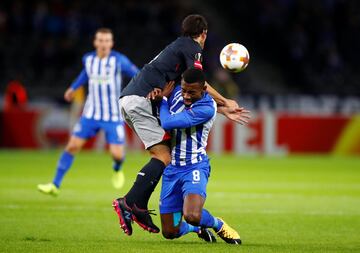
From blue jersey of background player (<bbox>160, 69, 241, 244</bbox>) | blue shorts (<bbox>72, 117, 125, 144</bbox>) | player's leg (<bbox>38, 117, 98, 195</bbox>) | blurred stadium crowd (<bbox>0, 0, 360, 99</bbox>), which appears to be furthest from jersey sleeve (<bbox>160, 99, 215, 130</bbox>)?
blurred stadium crowd (<bbox>0, 0, 360, 99</bbox>)

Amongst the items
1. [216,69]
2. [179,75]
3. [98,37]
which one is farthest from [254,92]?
[179,75]

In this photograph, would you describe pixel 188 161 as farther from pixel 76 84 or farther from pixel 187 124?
pixel 76 84

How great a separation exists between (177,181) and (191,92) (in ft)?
2.77

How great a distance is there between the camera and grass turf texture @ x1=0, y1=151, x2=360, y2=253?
7.59 meters

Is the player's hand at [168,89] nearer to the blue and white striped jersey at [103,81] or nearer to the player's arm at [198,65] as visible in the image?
the player's arm at [198,65]

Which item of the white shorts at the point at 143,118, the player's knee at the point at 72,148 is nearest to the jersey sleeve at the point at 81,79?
the player's knee at the point at 72,148

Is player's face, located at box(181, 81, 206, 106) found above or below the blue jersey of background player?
above

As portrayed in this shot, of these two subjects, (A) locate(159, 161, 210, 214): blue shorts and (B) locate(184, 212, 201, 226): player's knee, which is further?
(A) locate(159, 161, 210, 214): blue shorts

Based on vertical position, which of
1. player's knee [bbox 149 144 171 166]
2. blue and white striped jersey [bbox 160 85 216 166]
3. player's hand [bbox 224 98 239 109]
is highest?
player's hand [bbox 224 98 239 109]

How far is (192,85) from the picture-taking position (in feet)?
24.3

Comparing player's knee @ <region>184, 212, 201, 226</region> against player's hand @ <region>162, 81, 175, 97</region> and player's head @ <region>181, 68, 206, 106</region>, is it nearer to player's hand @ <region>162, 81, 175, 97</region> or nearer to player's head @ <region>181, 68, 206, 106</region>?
player's head @ <region>181, 68, 206, 106</region>

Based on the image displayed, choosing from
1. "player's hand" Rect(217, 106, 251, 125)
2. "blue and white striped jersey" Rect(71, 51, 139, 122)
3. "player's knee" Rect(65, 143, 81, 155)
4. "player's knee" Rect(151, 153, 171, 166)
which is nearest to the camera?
"player's hand" Rect(217, 106, 251, 125)

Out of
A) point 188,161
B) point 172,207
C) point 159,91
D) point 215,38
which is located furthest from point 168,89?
point 215,38

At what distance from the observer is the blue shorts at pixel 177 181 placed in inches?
299
